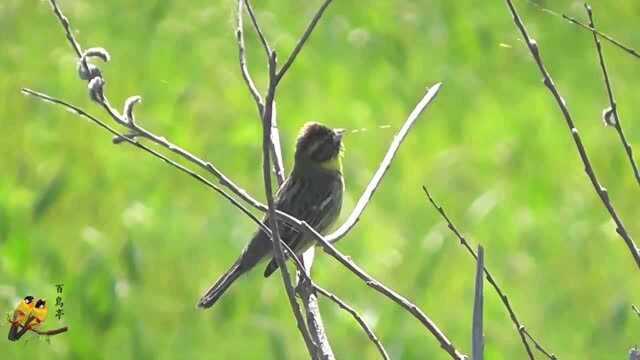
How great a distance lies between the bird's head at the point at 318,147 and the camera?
5691 millimetres

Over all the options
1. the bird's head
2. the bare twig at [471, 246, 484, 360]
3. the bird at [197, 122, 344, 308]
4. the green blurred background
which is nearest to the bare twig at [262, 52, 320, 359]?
the bare twig at [471, 246, 484, 360]

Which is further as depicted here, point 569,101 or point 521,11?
point 521,11

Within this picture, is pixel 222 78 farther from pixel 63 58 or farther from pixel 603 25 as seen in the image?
pixel 603 25

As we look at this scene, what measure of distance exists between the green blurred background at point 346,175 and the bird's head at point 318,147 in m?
0.79

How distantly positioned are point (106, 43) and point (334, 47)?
135cm

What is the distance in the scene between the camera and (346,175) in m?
7.41

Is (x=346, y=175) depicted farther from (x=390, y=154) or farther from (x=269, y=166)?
(x=269, y=166)

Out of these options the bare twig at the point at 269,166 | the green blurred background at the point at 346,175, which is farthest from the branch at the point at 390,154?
the green blurred background at the point at 346,175

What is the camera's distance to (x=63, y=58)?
8.36 m

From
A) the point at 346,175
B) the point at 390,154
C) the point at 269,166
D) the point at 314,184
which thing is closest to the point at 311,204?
the point at 314,184

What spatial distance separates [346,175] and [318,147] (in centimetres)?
165

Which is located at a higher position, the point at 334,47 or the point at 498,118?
the point at 334,47

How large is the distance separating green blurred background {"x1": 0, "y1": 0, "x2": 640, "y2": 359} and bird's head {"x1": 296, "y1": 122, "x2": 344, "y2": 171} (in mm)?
794

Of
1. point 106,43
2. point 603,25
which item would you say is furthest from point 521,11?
point 106,43
